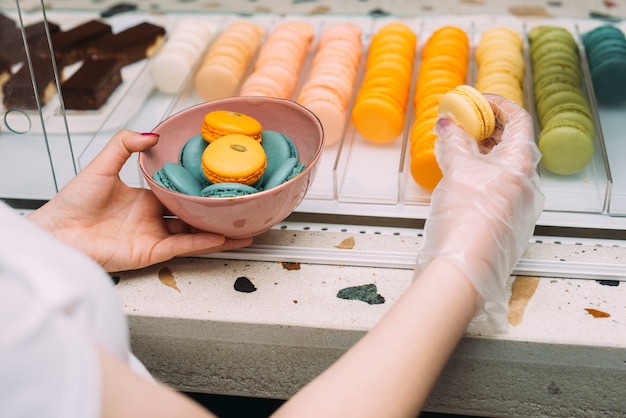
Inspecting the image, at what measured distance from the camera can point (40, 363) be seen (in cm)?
61

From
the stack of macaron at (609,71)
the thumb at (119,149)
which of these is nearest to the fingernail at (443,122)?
the thumb at (119,149)

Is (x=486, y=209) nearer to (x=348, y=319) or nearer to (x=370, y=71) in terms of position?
(x=348, y=319)

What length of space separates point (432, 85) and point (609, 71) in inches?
15.2

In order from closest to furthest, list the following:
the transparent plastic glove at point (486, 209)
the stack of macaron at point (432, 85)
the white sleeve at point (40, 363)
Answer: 1. the white sleeve at point (40, 363)
2. the transparent plastic glove at point (486, 209)
3. the stack of macaron at point (432, 85)

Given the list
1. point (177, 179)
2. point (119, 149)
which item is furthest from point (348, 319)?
point (119, 149)

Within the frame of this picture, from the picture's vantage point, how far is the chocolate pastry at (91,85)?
1769mm

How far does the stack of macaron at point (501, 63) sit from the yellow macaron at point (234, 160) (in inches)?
23.6

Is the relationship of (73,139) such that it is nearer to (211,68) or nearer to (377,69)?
(211,68)

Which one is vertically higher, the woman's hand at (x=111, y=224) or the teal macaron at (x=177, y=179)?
the teal macaron at (x=177, y=179)

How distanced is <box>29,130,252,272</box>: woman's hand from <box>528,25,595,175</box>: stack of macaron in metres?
0.60

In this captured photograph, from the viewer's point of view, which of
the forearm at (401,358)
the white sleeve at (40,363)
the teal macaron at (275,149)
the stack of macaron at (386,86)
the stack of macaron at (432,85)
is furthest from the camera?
the stack of macaron at (386,86)

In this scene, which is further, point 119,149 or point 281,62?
point 281,62

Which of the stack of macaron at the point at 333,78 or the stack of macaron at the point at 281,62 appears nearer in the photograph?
the stack of macaron at the point at 333,78

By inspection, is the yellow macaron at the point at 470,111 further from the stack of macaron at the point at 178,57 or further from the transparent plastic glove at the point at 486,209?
the stack of macaron at the point at 178,57
